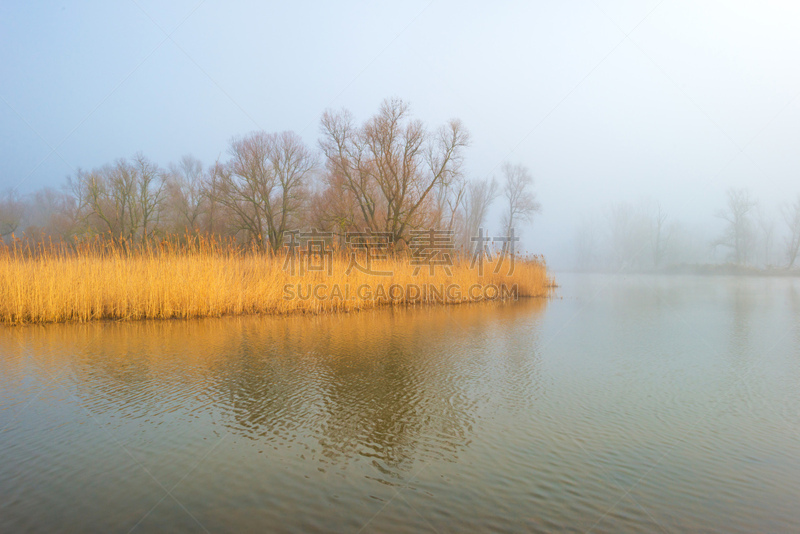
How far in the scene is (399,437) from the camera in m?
2.62

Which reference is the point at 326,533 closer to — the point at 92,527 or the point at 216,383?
the point at 92,527

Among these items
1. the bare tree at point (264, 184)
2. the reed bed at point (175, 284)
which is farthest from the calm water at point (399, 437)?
the bare tree at point (264, 184)

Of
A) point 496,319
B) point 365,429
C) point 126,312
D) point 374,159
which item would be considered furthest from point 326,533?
point 374,159

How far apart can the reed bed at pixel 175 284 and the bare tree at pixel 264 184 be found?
18.7 meters

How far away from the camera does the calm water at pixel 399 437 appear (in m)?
1.83

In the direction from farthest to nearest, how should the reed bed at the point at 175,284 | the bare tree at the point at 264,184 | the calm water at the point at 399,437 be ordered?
the bare tree at the point at 264,184, the reed bed at the point at 175,284, the calm water at the point at 399,437

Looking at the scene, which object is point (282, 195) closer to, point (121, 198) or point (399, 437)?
point (121, 198)

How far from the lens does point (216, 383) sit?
3.73 m

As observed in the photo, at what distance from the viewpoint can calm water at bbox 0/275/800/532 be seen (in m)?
1.83

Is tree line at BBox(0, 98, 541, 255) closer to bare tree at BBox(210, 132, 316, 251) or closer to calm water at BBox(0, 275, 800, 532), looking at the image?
bare tree at BBox(210, 132, 316, 251)

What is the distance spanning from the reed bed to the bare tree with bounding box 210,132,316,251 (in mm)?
18687

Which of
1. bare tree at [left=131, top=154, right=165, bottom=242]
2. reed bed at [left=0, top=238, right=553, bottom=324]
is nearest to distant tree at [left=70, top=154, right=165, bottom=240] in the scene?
bare tree at [left=131, top=154, right=165, bottom=242]

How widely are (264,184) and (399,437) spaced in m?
27.5

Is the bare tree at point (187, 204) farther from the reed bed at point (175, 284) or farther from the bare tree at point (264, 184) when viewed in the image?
the reed bed at point (175, 284)
